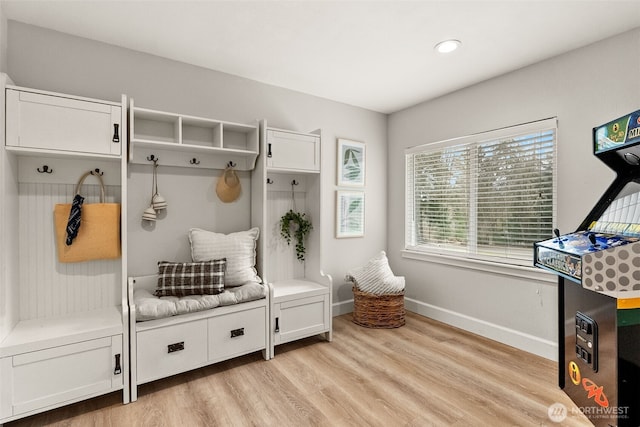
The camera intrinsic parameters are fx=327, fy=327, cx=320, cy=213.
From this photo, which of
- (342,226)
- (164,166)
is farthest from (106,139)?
(342,226)

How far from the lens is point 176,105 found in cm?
280

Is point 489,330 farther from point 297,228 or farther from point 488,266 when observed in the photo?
point 297,228

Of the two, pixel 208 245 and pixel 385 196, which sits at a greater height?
pixel 385 196

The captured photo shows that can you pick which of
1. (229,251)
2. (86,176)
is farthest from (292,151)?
(86,176)

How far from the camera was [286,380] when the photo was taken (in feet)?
7.93

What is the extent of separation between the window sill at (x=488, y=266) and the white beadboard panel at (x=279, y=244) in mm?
1437

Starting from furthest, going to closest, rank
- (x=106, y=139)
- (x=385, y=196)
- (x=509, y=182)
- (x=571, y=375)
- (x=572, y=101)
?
(x=385, y=196)
(x=509, y=182)
(x=572, y=101)
(x=106, y=139)
(x=571, y=375)

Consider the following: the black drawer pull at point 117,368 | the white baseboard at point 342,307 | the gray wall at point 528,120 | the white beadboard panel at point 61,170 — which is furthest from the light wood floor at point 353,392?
the white beadboard panel at point 61,170

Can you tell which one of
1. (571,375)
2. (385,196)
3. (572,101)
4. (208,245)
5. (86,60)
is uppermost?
(86,60)

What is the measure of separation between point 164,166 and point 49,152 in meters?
0.80

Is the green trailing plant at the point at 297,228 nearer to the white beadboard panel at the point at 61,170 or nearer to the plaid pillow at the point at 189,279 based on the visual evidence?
the plaid pillow at the point at 189,279

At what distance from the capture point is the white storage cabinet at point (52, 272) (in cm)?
189

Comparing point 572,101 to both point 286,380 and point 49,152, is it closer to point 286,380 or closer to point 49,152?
point 286,380

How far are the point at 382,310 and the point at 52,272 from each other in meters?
2.84
